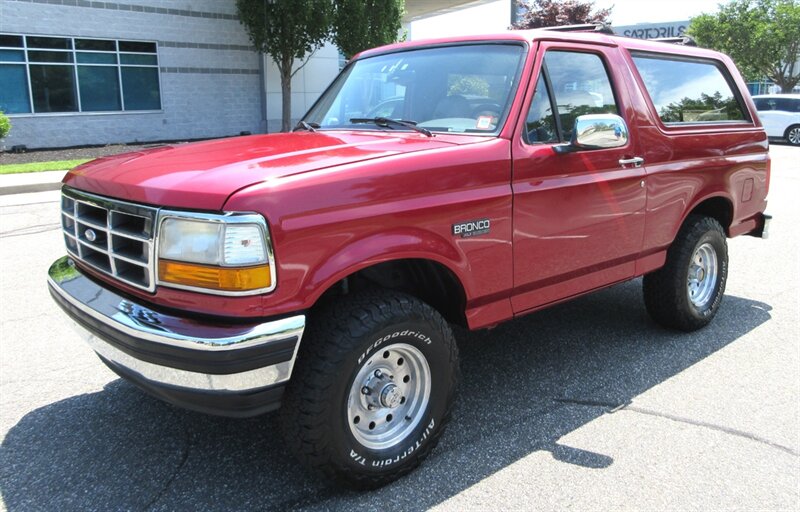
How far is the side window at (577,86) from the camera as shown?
11.9 ft

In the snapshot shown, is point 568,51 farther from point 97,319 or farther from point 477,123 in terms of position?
point 97,319

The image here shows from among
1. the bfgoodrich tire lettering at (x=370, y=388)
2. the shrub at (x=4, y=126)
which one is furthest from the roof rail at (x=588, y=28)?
the shrub at (x=4, y=126)

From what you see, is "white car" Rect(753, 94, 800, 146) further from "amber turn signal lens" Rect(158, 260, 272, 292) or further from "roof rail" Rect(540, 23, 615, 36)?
"amber turn signal lens" Rect(158, 260, 272, 292)

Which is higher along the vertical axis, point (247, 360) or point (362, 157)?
point (362, 157)

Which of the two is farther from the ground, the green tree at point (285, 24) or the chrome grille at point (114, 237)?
the green tree at point (285, 24)

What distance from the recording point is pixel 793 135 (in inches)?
923

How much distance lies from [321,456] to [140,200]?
1252 millimetres

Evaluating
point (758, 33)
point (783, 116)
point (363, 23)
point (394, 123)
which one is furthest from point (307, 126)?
point (758, 33)

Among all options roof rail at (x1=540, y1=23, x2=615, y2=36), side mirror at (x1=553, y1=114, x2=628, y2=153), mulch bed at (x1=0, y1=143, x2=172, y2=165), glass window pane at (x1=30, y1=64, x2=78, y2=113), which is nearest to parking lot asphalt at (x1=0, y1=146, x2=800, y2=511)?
side mirror at (x1=553, y1=114, x2=628, y2=153)

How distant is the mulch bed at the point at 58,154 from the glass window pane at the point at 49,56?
2469mm

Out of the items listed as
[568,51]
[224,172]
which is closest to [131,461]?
[224,172]

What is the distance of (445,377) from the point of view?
3.05 meters

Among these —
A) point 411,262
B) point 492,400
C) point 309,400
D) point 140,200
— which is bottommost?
point 492,400

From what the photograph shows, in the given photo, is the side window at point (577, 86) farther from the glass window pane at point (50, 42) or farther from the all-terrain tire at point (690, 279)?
the glass window pane at point (50, 42)
